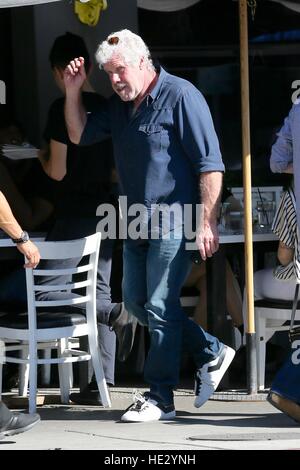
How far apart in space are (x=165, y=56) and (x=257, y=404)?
3.64m

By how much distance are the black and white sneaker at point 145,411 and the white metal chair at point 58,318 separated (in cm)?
54

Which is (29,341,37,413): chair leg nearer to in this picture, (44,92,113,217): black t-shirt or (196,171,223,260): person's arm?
(44,92,113,217): black t-shirt

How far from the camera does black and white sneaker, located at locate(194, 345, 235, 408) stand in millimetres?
7613

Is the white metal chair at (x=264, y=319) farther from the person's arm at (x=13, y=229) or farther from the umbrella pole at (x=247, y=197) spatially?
the person's arm at (x=13, y=229)

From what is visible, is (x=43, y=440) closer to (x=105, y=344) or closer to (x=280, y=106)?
(x=105, y=344)

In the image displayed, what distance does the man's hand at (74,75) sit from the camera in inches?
293

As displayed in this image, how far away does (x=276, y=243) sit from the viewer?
866 cm

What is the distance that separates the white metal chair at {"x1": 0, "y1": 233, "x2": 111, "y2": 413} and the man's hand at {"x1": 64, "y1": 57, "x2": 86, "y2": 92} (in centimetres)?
94

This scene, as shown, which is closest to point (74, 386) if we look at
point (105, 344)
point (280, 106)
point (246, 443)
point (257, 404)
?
point (105, 344)

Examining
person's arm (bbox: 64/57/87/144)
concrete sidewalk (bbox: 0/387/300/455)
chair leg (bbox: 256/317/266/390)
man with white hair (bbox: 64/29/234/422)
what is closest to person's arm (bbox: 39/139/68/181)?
person's arm (bbox: 64/57/87/144)

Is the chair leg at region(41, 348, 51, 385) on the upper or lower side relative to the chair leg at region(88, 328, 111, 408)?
lower

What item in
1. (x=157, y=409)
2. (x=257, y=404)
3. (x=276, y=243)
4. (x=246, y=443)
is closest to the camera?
(x=246, y=443)

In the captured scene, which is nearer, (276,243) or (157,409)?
(157,409)

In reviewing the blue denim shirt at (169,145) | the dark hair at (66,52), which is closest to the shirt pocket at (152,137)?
the blue denim shirt at (169,145)
